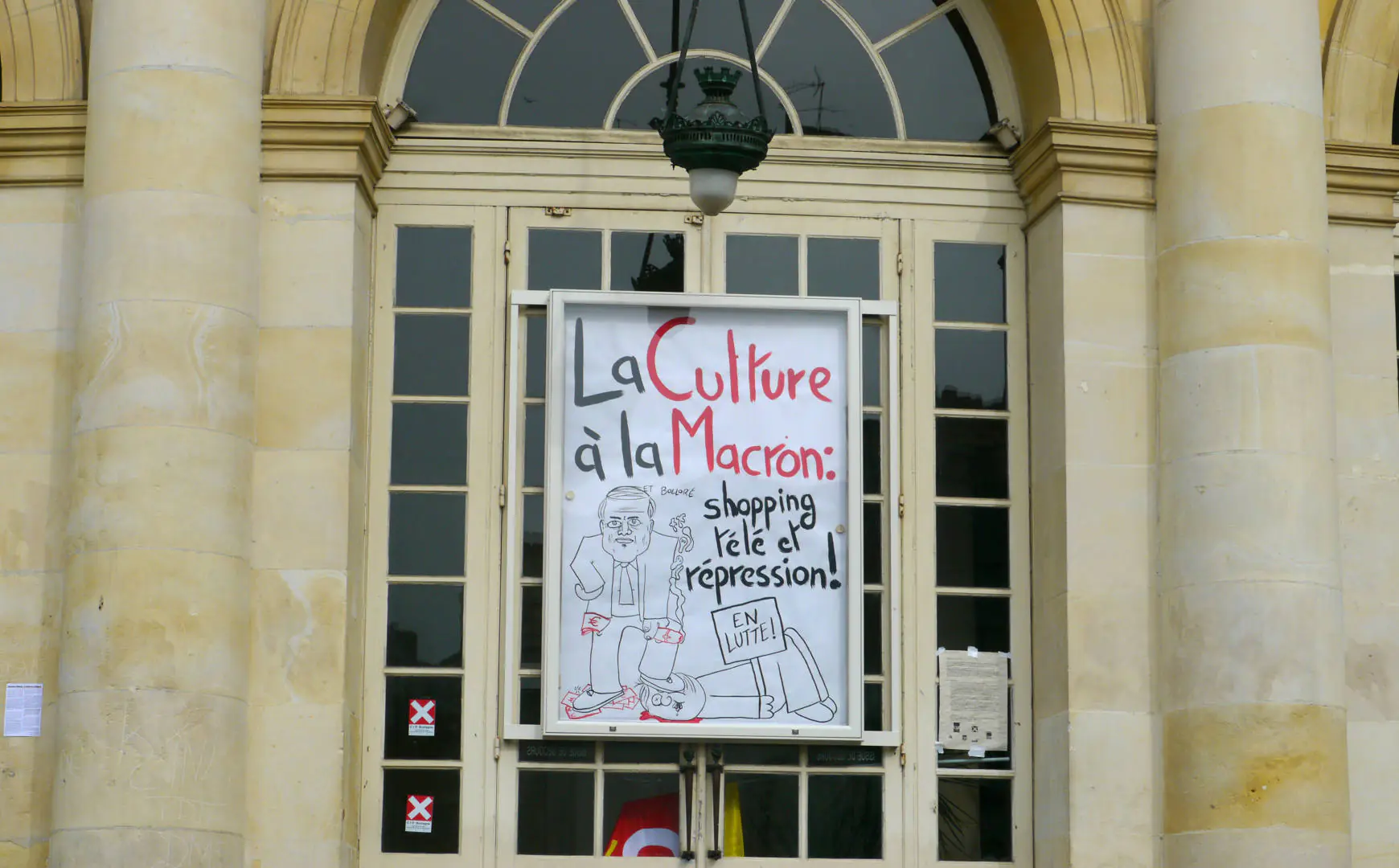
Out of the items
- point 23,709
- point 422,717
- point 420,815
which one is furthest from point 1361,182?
point 23,709

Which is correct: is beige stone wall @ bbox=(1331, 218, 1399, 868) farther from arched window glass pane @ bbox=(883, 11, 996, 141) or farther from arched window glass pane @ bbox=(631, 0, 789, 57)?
arched window glass pane @ bbox=(631, 0, 789, 57)

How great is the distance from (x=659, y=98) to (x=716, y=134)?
177 cm

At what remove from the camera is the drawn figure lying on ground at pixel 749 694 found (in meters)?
10.6

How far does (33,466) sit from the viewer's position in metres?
10.3

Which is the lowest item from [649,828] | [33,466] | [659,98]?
[649,828]

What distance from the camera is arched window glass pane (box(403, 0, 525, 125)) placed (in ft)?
37.2

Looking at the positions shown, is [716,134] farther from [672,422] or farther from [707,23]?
[707,23]

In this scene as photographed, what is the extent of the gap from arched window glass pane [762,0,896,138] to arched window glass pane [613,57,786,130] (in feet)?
0.66

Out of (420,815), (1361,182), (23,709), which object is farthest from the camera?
(1361,182)

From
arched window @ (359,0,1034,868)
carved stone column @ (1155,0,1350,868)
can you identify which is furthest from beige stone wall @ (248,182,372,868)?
carved stone column @ (1155,0,1350,868)

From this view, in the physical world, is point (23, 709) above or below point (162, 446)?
below

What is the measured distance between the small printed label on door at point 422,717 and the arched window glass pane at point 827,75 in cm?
352

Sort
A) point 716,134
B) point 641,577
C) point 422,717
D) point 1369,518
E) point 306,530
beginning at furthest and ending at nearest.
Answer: point 1369,518 → point 641,577 → point 422,717 → point 306,530 → point 716,134

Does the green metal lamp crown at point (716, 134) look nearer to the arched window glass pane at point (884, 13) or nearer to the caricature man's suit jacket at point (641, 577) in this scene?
the arched window glass pane at point (884, 13)
